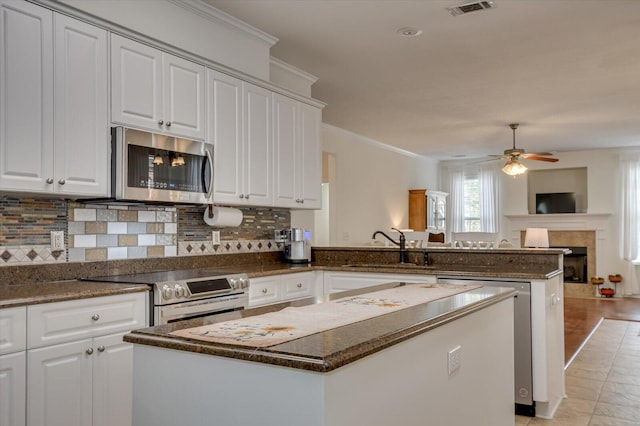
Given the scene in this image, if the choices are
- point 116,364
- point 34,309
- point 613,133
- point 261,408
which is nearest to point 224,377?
point 261,408

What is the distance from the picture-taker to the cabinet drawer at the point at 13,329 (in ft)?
7.04

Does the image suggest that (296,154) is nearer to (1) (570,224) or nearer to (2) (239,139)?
(2) (239,139)

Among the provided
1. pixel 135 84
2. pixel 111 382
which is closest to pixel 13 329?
pixel 111 382

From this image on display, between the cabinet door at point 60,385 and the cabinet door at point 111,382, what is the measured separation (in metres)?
0.04

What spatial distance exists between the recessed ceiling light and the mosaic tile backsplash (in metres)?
1.99

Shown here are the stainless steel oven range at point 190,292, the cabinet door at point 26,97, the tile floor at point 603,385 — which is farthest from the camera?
the tile floor at point 603,385

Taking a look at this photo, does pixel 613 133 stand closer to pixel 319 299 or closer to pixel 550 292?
pixel 550 292

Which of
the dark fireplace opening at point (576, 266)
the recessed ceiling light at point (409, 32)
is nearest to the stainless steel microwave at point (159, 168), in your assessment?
the recessed ceiling light at point (409, 32)

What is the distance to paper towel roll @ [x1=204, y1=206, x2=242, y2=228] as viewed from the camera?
3.93 m

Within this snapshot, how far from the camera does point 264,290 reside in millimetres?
3779

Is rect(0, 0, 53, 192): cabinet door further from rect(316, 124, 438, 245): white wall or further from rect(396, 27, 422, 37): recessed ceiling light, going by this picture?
rect(316, 124, 438, 245): white wall

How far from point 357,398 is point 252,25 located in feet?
10.5

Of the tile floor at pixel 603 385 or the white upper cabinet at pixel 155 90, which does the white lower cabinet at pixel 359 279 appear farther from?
the white upper cabinet at pixel 155 90

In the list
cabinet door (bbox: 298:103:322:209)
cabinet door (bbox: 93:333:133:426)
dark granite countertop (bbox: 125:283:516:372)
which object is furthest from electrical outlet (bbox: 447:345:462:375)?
cabinet door (bbox: 298:103:322:209)
